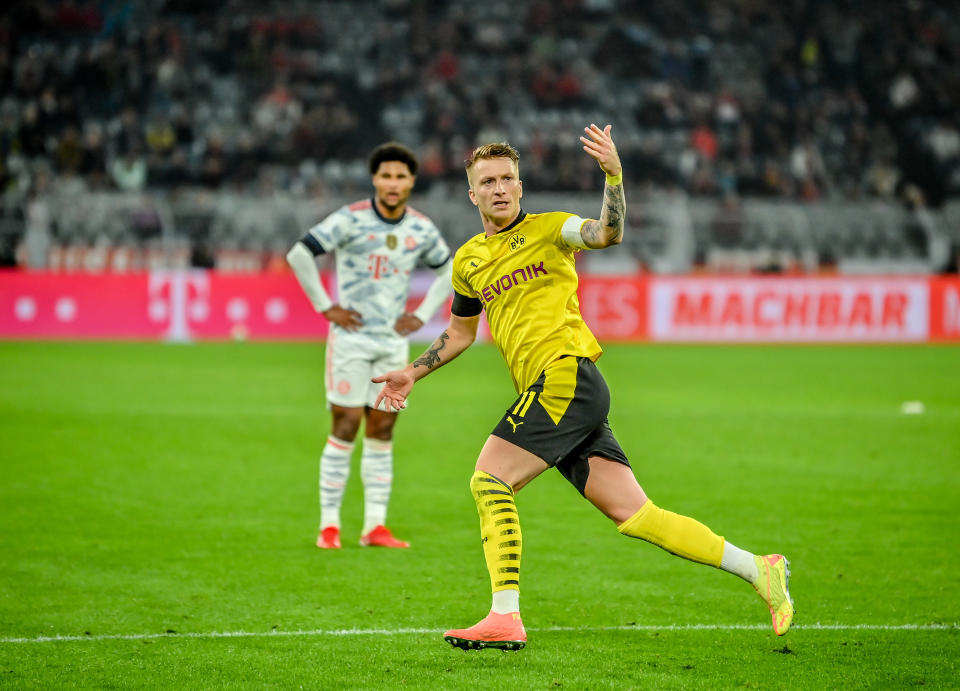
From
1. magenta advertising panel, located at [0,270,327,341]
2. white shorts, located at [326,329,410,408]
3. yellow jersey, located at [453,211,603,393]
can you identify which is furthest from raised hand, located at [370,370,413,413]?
magenta advertising panel, located at [0,270,327,341]

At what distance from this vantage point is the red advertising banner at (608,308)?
23.4 metres

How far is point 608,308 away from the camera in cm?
2412

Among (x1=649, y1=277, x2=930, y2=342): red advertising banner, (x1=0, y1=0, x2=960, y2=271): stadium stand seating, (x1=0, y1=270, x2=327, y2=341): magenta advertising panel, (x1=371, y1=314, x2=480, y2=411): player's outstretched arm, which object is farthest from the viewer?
(x1=0, y1=0, x2=960, y2=271): stadium stand seating

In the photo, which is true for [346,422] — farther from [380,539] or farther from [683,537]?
[683,537]

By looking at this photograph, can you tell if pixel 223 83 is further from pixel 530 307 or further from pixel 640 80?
pixel 530 307

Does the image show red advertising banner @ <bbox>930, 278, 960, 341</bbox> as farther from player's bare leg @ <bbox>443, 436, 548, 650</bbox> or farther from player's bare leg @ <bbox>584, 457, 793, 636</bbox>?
player's bare leg @ <bbox>443, 436, 548, 650</bbox>

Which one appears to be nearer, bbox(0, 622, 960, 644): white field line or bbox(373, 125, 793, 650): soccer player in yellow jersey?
bbox(373, 125, 793, 650): soccer player in yellow jersey

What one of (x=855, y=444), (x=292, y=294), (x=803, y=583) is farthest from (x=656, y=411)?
(x=292, y=294)

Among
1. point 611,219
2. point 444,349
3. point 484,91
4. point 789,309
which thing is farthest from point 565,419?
point 484,91

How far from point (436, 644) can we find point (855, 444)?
7.39 meters

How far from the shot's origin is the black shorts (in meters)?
5.22

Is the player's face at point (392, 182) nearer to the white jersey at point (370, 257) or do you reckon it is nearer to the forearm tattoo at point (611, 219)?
the white jersey at point (370, 257)

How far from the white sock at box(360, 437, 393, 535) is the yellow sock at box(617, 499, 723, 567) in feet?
9.02

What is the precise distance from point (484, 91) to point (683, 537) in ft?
84.9
